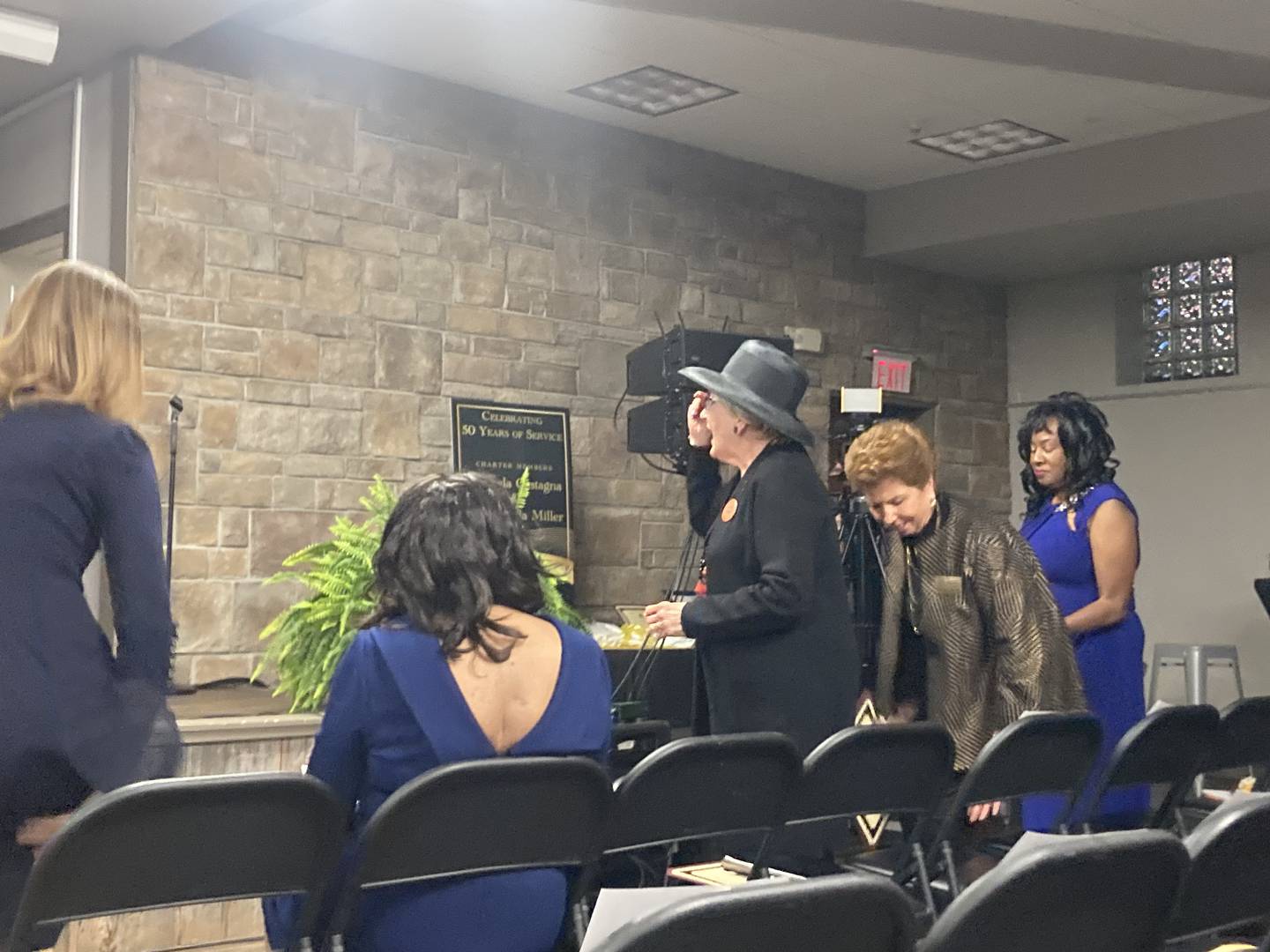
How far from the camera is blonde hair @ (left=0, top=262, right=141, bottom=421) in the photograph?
206 centimetres

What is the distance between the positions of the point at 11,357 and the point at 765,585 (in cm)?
142

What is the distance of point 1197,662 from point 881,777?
483 centimetres

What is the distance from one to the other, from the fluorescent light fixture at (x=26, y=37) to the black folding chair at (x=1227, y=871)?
13.8 ft

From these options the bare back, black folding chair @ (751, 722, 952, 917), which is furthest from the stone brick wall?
the bare back

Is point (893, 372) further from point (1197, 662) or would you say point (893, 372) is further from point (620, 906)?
point (620, 906)

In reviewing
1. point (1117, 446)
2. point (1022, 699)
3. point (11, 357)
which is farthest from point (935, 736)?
point (1117, 446)

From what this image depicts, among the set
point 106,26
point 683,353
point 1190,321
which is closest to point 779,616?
point 683,353

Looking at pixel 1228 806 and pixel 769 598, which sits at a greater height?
pixel 769 598

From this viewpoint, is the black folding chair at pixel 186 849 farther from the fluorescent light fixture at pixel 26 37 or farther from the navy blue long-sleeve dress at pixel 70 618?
the fluorescent light fixture at pixel 26 37

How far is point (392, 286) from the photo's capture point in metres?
5.44

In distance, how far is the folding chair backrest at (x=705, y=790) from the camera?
6.97ft

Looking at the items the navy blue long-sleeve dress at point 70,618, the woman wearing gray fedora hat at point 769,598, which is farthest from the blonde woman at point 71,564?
the woman wearing gray fedora hat at point 769,598

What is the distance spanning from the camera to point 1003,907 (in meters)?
1.27

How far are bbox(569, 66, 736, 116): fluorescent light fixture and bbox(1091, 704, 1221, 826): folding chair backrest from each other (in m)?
3.50
